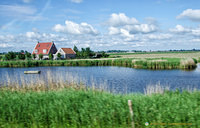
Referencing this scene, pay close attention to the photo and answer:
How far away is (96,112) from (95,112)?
5cm

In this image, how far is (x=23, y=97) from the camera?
887 cm

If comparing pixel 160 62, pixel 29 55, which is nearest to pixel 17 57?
pixel 29 55

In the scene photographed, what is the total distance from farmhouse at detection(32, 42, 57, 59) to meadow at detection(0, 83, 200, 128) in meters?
55.2

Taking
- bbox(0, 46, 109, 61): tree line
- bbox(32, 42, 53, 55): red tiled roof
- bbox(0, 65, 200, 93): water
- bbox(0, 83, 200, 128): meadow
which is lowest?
bbox(0, 65, 200, 93): water

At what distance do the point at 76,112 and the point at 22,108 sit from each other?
2.42 meters

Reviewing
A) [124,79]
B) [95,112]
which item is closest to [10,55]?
[124,79]

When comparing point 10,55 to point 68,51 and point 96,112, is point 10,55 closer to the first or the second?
point 68,51

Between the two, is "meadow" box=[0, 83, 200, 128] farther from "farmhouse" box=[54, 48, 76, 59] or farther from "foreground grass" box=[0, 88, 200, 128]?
"farmhouse" box=[54, 48, 76, 59]

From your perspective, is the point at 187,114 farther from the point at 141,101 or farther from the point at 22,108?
the point at 22,108

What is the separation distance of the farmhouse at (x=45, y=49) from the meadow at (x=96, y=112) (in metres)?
55.2

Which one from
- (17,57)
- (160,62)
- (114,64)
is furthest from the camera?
(17,57)

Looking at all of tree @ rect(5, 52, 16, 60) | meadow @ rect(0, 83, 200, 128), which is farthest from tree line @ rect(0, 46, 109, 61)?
meadow @ rect(0, 83, 200, 128)

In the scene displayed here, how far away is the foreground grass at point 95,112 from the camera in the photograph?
6.91 m

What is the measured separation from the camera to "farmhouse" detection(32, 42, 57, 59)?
61.9m
